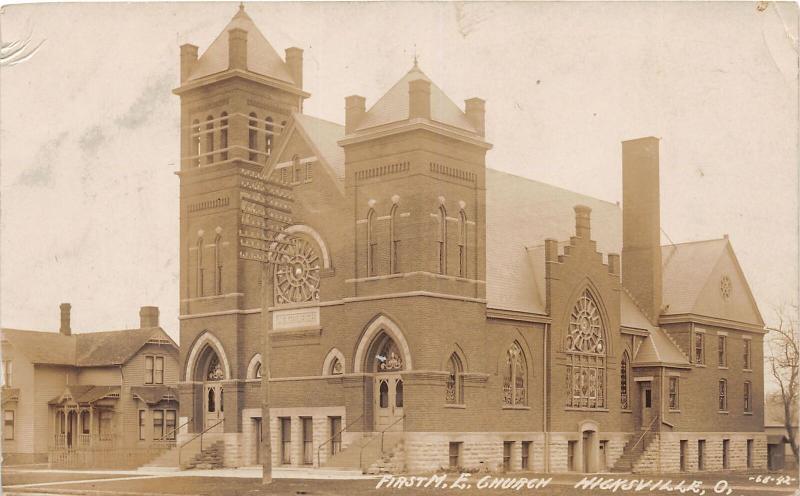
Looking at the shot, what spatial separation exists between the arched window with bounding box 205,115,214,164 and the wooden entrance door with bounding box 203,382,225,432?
8.17 meters

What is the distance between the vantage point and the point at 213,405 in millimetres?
46312

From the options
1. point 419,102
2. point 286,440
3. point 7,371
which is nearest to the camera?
point 419,102

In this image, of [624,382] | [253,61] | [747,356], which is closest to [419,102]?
[253,61]

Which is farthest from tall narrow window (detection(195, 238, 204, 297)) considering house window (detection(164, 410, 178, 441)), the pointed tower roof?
house window (detection(164, 410, 178, 441))

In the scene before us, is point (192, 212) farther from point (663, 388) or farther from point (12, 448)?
point (663, 388)

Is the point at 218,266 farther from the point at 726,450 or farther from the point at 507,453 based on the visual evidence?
the point at 726,450

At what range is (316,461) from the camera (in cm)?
4225

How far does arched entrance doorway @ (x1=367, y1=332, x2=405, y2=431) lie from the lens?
40875 millimetres

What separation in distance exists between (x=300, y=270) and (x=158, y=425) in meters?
14.2

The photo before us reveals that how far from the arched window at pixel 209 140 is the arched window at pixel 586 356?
14.3 meters

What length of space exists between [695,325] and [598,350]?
5327 mm

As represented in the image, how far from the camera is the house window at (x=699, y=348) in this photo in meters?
50.7

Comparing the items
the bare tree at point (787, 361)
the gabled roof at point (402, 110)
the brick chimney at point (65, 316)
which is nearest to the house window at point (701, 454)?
the bare tree at point (787, 361)

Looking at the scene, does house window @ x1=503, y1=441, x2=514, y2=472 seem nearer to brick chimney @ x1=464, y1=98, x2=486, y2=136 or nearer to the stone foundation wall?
the stone foundation wall
